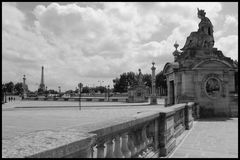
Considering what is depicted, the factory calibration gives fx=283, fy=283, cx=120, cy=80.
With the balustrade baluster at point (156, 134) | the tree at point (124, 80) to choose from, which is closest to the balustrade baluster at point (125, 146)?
the balustrade baluster at point (156, 134)

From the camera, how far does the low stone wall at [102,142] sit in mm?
2562

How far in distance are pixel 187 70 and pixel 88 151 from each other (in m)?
17.2

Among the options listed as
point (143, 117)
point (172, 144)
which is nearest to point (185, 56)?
point (172, 144)

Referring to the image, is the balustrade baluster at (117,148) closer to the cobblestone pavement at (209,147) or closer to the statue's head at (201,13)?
the cobblestone pavement at (209,147)

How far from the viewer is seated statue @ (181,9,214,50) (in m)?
21.2

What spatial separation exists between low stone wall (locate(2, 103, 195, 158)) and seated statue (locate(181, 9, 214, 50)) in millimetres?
14654

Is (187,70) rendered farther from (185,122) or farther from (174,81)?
(185,122)

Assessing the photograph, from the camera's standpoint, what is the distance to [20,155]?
229 centimetres

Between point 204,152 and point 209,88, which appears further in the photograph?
point 209,88

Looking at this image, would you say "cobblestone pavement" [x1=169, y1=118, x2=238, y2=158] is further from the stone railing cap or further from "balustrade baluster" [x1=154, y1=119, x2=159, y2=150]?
the stone railing cap

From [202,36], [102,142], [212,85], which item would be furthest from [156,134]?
[202,36]

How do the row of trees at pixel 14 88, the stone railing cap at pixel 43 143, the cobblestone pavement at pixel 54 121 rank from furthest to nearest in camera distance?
1. the row of trees at pixel 14 88
2. the cobblestone pavement at pixel 54 121
3. the stone railing cap at pixel 43 143

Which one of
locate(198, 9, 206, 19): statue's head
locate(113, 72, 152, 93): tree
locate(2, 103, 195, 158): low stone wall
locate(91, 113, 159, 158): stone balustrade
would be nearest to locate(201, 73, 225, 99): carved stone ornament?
locate(198, 9, 206, 19): statue's head

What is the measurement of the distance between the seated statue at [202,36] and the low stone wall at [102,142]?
1465 cm
